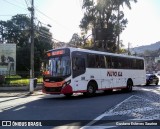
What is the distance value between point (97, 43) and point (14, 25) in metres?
40.1

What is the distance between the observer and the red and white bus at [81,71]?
2014 centimetres

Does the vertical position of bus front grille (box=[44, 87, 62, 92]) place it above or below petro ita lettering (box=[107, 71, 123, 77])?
below

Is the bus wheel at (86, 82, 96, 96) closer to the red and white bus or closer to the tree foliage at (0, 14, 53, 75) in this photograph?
the red and white bus

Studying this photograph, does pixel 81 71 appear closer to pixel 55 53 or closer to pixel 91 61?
pixel 91 61

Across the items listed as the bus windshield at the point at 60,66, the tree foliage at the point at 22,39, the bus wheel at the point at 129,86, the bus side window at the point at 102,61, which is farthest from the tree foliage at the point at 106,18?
the bus windshield at the point at 60,66

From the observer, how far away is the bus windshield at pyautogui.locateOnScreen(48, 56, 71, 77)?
2017 cm

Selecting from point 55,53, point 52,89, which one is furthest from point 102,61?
point 52,89

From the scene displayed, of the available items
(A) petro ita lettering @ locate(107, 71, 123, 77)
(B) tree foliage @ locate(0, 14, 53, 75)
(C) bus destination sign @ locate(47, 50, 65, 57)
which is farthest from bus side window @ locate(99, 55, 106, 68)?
(B) tree foliage @ locate(0, 14, 53, 75)

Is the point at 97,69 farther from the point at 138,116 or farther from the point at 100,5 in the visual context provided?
the point at 100,5

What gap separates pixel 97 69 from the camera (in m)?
23.2

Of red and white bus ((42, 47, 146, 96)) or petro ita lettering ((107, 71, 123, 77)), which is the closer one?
red and white bus ((42, 47, 146, 96))

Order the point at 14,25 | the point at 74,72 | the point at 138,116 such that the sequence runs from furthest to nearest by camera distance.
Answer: the point at 14,25 < the point at 74,72 < the point at 138,116

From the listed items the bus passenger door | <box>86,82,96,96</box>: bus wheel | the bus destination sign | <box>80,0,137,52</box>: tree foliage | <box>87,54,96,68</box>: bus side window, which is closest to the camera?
the bus passenger door

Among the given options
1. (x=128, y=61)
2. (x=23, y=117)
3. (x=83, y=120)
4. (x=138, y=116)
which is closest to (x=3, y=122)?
(x=23, y=117)
